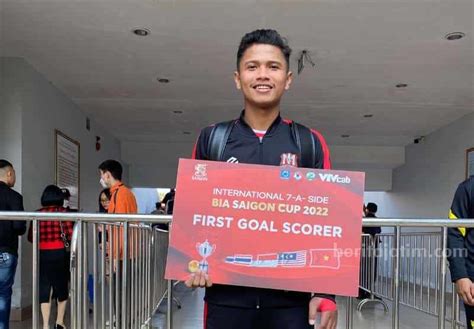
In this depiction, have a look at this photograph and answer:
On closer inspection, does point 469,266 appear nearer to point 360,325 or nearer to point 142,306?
point 142,306

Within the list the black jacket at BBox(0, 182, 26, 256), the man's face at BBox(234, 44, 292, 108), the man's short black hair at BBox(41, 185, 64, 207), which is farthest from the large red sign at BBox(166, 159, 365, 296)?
the man's short black hair at BBox(41, 185, 64, 207)

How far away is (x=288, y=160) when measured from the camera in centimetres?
155

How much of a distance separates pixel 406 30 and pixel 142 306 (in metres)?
3.73

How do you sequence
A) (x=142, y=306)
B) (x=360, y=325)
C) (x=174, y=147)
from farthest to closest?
(x=174, y=147), (x=360, y=325), (x=142, y=306)

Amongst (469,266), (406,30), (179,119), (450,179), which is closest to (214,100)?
(179,119)

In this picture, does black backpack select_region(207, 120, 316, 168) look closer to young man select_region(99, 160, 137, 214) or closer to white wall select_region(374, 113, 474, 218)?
young man select_region(99, 160, 137, 214)

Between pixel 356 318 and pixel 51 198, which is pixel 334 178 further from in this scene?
pixel 356 318

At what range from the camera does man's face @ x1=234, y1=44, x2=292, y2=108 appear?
154 cm

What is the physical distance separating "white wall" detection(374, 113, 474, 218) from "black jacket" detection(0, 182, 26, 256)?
750 centimetres

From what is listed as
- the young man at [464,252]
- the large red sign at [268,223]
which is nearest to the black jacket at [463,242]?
the young man at [464,252]

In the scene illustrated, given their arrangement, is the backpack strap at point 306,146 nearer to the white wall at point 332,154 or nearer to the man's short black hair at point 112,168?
the man's short black hair at point 112,168

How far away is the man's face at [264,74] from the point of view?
60.8 inches

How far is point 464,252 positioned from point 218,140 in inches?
58.3

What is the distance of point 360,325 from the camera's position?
5.63 meters
